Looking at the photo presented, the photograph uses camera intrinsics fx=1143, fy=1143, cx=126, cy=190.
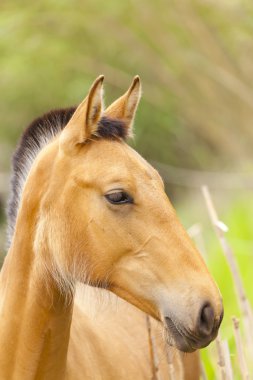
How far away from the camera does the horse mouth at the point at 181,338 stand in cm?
Result: 420

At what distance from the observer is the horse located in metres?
4.23

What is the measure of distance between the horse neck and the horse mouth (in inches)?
20.3

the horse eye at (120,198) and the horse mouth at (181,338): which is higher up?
the horse eye at (120,198)

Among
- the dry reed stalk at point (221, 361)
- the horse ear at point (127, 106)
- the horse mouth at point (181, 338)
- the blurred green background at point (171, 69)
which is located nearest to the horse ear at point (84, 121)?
the horse ear at point (127, 106)

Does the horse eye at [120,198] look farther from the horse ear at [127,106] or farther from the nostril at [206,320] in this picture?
the nostril at [206,320]

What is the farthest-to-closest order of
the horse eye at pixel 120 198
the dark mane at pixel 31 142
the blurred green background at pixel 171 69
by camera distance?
the blurred green background at pixel 171 69
the dark mane at pixel 31 142
the horse eye at pixel 120 198

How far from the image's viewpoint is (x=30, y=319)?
179 inches

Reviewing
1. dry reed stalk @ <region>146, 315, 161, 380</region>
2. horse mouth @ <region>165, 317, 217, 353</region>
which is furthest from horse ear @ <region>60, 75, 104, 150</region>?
dry reed stalk @ <region>146, 315, 161, 380</region>

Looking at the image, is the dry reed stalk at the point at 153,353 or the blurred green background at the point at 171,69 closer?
the dry reed stalk at the point at 153,353

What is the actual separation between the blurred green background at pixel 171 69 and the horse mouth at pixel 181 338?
4.01 metres

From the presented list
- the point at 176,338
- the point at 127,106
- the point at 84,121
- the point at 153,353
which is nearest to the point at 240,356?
the point at 153,353

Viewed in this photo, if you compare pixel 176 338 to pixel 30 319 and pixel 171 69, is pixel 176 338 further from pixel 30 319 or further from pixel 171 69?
pixel 171 69

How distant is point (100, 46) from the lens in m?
12.5

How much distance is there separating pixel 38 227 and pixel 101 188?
0.30 metres
